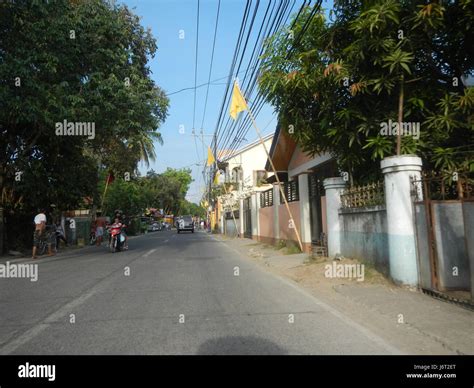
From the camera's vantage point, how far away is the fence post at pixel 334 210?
1220 centimetres

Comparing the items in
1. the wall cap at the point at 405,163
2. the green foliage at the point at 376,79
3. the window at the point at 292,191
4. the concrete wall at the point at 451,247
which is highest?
the green foliage at the point at 376,79

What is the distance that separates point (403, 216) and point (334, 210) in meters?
3.86

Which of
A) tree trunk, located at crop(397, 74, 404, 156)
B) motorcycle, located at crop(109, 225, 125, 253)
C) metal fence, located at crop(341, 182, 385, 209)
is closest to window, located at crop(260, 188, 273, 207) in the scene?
motorcycle, located at crop(109, 225, 125, 253)

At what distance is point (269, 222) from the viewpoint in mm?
23172

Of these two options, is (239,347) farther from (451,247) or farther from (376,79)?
(376,79)

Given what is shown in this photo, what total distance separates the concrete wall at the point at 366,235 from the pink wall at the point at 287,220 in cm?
550

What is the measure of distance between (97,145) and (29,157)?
310cm

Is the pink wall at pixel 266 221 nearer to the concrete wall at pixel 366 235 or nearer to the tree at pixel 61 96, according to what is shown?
the tree at pixel 61 96

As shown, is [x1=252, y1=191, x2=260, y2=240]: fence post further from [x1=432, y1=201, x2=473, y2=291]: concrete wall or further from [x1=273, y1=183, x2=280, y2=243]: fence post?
[x1=432, y1=201, x2=473, y2=291]: concrete wall

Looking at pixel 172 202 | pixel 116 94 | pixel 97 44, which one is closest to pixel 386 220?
pixel 116 94

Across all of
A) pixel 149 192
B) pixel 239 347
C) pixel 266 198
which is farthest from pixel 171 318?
pixel 149 192

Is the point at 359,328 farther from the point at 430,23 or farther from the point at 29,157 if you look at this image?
the point at 29,157

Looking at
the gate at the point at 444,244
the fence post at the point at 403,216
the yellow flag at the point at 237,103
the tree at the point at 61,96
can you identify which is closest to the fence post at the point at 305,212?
the yellow flag at the point at 237,103

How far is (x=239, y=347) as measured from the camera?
526cm
